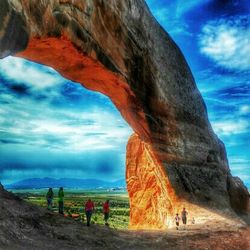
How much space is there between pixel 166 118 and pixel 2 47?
1614 centimetres

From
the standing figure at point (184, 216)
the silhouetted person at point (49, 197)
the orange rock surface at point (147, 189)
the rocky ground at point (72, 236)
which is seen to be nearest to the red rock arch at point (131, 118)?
the orange rock surface at point (147, 189)

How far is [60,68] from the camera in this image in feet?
86.7

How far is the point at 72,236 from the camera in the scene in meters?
16.0

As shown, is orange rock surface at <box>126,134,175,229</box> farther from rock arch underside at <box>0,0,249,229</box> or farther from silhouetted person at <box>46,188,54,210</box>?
silhouetted person at <box>46,188,54,210</box>

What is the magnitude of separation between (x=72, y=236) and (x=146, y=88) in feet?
47.8

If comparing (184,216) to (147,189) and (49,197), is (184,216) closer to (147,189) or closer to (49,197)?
(49,197)

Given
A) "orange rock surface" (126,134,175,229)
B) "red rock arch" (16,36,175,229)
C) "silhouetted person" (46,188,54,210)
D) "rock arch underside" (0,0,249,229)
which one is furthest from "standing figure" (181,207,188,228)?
"silhouetted person" (46,188,54,210)

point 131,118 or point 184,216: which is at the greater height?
point 131,118

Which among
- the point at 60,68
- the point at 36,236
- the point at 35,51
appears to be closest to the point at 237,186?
the point at 60,68

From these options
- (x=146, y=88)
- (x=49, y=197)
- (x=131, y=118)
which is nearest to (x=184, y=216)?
(x=131, y=118)

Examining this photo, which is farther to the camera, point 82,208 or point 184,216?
point 82,208

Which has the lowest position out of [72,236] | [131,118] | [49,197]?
[72,236]

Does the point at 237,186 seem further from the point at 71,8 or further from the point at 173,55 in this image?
the point at 71,8

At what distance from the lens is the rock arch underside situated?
72.9 ft
